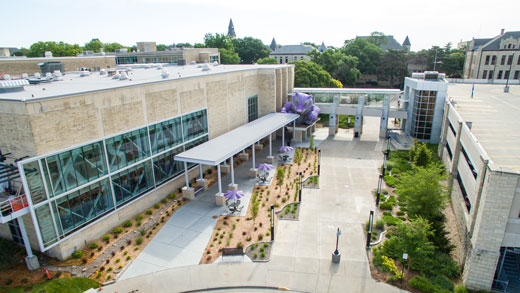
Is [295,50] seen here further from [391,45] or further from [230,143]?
[230,143]

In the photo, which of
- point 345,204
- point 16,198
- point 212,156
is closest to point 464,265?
point 345,204

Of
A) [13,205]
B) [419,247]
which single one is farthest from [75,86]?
[419,247]

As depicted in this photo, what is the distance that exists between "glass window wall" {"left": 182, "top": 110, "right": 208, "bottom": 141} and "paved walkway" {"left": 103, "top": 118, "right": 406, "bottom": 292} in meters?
10.6

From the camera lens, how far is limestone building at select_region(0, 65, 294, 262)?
16.1 m

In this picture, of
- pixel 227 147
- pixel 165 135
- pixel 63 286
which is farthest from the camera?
pixel 227 147

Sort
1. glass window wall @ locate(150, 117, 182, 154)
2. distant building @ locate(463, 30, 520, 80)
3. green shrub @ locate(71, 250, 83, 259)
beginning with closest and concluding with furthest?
green shrub @ locate(71, 250, 83, 259), glass window wall @ locate(150, 117, 182, 154), distant building @ locate(463, 30, 520, 80)

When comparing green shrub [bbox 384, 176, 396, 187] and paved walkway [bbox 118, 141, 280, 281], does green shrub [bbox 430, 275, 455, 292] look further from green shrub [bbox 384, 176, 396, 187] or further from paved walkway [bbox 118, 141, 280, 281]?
paved walkway [bbox 118, 141, 280, 281]

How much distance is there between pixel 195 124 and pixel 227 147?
398 cm

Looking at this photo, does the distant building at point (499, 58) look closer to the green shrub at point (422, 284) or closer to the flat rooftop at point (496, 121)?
the flat rooftop at point (496, 121)

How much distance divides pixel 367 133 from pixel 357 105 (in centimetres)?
490

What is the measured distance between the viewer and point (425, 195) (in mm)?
19047

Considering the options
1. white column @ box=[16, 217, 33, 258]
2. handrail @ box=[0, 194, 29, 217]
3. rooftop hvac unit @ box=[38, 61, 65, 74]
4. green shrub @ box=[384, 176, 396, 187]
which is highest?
rooftop hvac unit @ box=[38, 61, 65, 74]

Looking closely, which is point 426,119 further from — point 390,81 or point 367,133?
point 390,81

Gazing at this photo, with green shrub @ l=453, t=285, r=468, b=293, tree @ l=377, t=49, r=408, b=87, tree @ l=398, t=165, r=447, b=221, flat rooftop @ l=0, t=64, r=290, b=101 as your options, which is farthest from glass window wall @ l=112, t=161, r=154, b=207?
tree @ l=377, t=49, r=408, b=87
